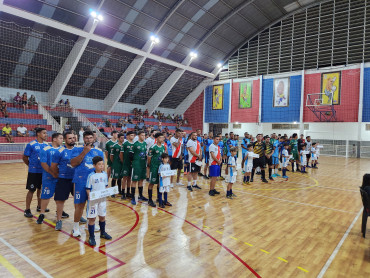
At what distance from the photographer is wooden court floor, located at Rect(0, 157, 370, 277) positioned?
127 inches

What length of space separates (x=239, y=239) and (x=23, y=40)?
18.3m

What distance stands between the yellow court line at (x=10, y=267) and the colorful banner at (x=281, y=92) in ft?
80.6

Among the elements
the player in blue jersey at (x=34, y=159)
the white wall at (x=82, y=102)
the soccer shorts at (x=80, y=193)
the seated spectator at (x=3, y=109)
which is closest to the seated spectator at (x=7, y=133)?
the seated spectator at (x=3, y=109)

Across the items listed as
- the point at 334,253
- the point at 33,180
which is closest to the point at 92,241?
the point at 33,180

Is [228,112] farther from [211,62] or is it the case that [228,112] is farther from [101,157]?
[101,157]

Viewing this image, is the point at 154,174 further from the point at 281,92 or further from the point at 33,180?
the point at 281,92

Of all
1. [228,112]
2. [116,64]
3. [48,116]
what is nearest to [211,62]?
[228,112]

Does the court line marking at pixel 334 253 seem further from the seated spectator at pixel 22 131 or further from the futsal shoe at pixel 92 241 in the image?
the seated spectator at pixel 22 131

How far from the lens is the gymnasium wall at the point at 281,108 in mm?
23438

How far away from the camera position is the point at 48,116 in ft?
56.3

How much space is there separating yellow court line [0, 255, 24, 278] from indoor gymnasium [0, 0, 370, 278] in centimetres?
2

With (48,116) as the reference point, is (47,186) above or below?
below

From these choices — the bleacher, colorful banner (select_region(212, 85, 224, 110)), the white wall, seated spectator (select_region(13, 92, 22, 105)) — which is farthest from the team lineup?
colorful banner (select_region(212, 85, 224, 110))

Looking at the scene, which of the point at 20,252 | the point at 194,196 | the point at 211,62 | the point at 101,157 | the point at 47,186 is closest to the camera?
the point at 20,252
